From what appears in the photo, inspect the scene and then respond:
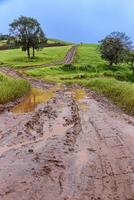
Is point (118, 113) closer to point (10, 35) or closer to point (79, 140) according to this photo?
point (79, 140)

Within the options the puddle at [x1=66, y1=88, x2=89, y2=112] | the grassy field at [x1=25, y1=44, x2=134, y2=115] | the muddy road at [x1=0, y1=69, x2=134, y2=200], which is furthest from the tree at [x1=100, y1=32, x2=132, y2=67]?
the muddy road at [x1=0, y1=69, x2=134, y2=200]

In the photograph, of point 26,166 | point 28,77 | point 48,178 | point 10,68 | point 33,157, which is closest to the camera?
point 48,178

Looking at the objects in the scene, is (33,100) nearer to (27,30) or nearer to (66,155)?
(66,155)

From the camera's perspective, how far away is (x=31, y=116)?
31828 mm

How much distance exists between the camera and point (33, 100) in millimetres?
41969

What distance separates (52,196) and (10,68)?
66779 millimetres

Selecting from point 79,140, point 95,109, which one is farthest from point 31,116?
point 79,140

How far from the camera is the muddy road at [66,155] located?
52.7 feet

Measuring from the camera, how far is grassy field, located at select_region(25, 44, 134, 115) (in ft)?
129

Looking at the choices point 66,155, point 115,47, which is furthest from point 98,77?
point 66,155

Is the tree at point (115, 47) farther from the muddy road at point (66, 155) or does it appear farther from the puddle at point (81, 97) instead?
the muddy road at point (66, 155)

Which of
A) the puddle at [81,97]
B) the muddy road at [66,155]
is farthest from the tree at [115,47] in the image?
the muddy road at [66,155]

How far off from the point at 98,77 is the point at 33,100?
32066 millimetres

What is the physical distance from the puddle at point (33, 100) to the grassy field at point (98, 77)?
18.9 ft
